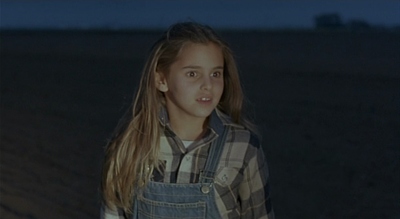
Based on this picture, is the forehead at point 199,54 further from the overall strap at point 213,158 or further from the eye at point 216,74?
the overall strap at point 213,158

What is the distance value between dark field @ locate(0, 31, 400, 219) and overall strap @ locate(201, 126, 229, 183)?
3.15 m

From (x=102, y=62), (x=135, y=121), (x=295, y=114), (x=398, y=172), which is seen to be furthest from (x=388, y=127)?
(x=102, y=62)

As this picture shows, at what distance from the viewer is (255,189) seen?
280 cm

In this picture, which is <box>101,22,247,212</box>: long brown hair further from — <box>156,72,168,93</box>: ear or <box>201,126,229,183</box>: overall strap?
<box>201,126,229,183</box>: overall strap

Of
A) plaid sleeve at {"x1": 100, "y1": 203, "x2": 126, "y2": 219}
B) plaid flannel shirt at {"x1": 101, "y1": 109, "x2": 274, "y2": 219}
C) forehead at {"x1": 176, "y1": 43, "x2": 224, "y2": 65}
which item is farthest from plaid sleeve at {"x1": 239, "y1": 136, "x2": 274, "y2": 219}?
plaid sleeve at {"x1": 100, "y1": 203, "x2": 126, "y2": 219}

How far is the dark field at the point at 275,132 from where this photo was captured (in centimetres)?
633

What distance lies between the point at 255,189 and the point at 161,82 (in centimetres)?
52

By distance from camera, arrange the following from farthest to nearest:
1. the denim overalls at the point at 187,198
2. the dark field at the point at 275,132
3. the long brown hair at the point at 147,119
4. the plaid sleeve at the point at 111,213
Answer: the dark field at the point at 275,132, the plaid sleeve at the point at 111,213, the long brown hair at the point at 147,119, the denim overalls at the point at 187,198

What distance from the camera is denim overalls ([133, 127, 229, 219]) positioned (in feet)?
8.82

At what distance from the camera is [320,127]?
9.59m

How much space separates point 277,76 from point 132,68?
12.3 feet

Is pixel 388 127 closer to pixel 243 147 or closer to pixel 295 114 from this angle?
pixel 295 114

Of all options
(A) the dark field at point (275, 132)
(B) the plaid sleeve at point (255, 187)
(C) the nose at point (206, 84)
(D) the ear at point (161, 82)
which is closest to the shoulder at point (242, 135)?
(B) the plaid sleeve at point (255, 187)

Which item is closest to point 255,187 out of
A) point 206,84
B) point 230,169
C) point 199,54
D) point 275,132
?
point 230,169
